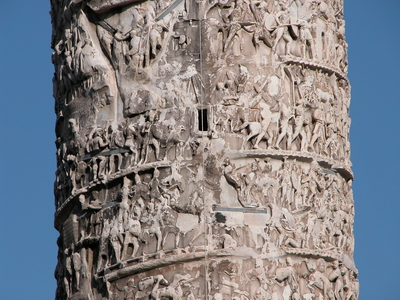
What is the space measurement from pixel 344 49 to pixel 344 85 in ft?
1.39

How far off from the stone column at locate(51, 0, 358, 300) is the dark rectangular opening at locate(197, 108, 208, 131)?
0.6 inches

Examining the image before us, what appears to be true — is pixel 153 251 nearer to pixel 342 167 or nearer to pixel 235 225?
pixel 235 225

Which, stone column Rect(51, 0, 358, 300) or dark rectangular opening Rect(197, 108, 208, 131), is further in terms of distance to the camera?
dark rectangular opening Rect(197, 108, 208, 131)

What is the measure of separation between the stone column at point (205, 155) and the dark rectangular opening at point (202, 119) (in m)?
0.02

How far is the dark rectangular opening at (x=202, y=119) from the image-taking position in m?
17.1

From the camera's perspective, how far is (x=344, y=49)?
18281 millimetres

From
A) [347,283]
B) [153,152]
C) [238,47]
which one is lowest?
[347,283]

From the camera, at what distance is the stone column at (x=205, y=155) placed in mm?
16797

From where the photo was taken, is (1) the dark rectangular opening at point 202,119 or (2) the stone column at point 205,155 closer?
(2) the stone column at point 205,155

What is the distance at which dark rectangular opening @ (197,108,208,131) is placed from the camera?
17.1 metres

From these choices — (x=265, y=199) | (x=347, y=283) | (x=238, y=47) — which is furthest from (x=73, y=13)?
(x=347, y=283)

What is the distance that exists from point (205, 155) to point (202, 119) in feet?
1.34

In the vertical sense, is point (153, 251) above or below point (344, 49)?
below

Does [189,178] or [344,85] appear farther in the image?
[344,85]
